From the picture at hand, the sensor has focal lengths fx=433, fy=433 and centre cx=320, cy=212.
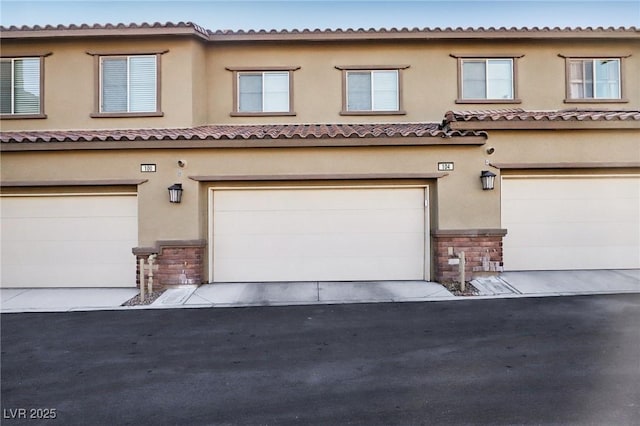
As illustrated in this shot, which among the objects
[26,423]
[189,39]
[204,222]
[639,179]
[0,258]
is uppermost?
[189,39]

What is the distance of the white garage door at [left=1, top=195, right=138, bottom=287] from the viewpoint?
32.8ft

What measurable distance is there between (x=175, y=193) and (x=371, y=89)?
6541 millimetres

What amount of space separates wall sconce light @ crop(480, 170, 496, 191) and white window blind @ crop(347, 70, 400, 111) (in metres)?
4.15

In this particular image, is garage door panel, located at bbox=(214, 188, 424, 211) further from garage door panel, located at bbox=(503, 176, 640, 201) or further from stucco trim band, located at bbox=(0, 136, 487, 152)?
garage door panel, located at bbox=(503, 176, 640, 201)

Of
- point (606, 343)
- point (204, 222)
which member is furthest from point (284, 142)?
point (606, 343)

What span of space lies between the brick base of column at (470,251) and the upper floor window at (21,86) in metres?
11.5

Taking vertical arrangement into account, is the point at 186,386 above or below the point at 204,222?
below

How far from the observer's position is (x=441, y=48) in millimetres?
12688

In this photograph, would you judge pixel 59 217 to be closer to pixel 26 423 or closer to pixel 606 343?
pixel 26 423

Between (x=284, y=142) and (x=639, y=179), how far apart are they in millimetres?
8469

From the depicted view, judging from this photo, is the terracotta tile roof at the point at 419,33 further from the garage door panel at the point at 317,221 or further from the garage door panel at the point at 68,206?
the garage door panel at the point at 317,221

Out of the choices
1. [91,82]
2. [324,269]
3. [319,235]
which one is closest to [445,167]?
[319,235]

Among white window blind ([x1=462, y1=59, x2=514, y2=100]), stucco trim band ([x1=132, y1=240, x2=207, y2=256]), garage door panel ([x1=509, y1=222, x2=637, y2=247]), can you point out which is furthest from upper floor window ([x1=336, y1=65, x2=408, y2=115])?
stucco trim band ([x1=132, y1=240, x2=207, y2=256])

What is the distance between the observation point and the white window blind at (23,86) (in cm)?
1219
